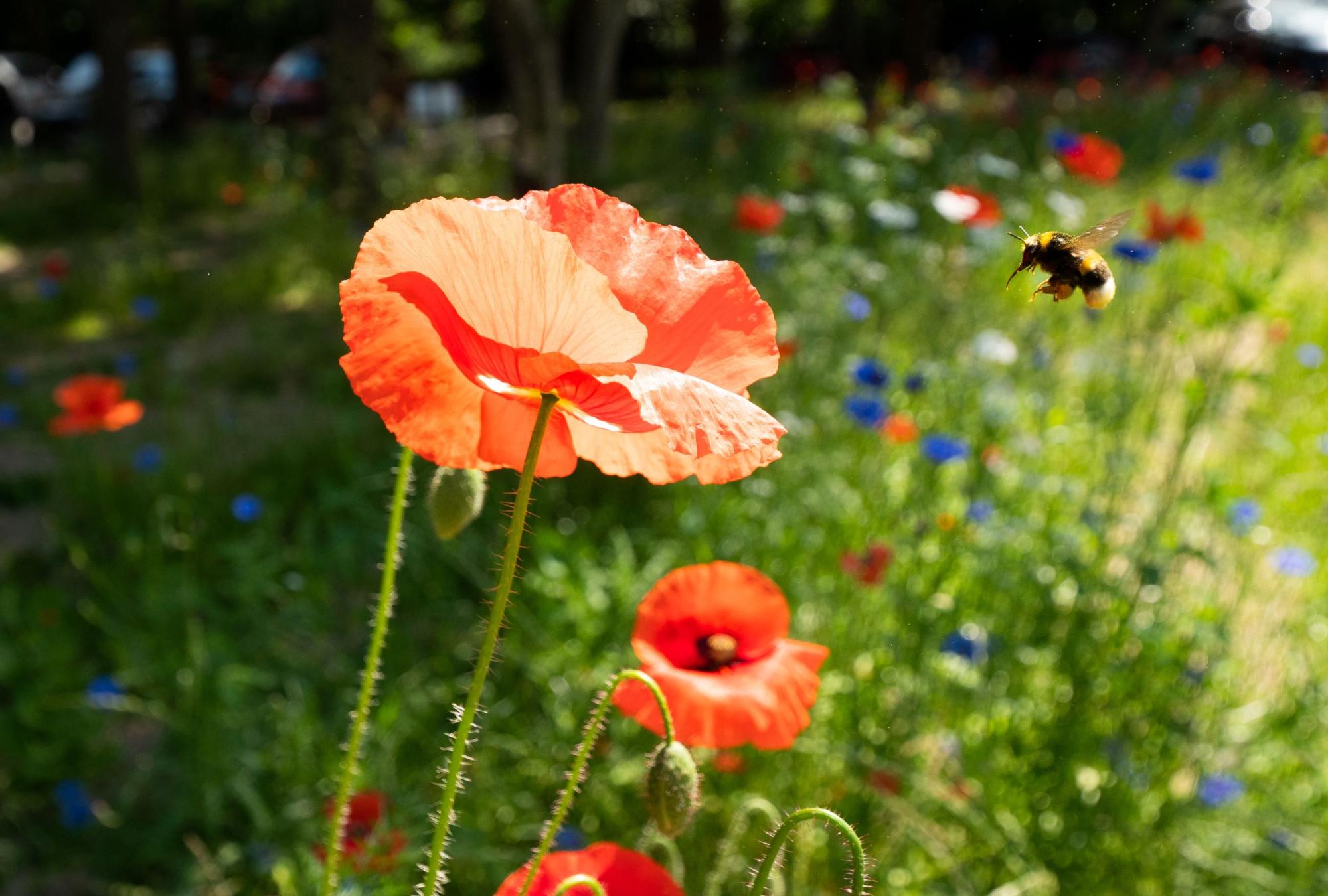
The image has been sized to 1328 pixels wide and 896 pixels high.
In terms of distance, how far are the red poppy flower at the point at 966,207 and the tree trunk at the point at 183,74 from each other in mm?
10346

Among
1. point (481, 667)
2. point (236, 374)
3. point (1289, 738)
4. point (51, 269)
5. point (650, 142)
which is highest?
point (481, 667)

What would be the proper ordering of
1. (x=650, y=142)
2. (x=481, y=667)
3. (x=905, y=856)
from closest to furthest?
(x=481, y=667)
(x=905, y=856)
(x=650, y=142)

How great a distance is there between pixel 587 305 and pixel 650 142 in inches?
370

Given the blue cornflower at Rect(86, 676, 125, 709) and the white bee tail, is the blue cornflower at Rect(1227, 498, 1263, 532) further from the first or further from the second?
the blue cornflower at Rect(86, 676, 125, 709)

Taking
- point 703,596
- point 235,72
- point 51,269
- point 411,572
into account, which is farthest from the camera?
point 235,72

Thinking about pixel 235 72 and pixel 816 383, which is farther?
pixel 235 72

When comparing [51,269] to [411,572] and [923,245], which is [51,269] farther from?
[923,245]

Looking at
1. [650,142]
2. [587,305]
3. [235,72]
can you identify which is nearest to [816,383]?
[587,305]

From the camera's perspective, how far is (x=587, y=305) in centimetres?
65

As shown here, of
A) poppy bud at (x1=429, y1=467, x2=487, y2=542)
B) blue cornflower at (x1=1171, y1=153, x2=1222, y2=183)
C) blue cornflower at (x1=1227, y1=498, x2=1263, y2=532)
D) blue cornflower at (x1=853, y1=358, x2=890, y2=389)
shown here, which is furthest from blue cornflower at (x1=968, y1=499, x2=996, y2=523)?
poppy bud at (x1=429, y1=467, x2=487, y2=542)

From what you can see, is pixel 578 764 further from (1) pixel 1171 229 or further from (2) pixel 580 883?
(1) pixel 1171 229

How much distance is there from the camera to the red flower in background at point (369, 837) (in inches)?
58.5

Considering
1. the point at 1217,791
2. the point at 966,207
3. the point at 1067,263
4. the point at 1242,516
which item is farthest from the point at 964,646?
the point at 1067,263

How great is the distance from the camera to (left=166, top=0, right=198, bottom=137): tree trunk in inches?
451
